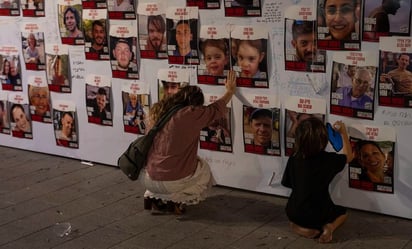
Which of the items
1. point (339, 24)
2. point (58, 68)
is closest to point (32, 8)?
point (58, 68)

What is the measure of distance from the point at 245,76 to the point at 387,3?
1.06 meters

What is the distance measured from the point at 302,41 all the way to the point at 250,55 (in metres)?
0.39

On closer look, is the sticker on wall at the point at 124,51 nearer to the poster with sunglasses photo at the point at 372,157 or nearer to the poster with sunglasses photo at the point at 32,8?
the poster with sunglasses photo at the point at 32,8

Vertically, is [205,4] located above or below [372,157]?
above

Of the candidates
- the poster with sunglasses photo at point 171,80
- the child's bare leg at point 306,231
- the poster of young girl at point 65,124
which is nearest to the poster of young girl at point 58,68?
the poster of young girl at point 65,124

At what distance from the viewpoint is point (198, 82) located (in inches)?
167

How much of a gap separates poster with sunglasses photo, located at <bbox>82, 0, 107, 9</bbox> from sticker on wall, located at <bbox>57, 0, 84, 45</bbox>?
2.3 inches

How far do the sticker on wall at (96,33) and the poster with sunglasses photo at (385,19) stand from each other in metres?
2.09

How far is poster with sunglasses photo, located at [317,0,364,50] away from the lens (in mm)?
3539

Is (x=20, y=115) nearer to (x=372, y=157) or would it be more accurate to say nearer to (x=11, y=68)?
(x=11, y=68)

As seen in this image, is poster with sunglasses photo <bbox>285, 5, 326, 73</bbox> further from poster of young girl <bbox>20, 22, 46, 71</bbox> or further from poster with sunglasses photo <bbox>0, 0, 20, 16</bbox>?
poster with sunglasses photo <bbox>0, 0, 20, 16</bbox>

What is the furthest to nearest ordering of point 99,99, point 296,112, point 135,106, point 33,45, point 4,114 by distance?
point 4,114, point 33,45, point 99,99, point 135,106, point 296,112

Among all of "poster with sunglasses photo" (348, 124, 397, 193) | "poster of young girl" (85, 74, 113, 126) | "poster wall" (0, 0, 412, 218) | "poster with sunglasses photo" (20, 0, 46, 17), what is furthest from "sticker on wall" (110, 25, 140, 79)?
"poster with sunglasses photo" (348, 124, 397, 193)

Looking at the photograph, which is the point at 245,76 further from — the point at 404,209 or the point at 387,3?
the point at 404,209
